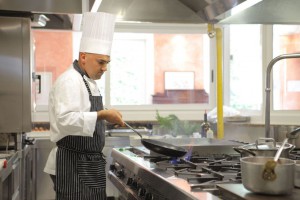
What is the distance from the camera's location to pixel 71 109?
193 cm

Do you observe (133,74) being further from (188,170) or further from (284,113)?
(188,170)

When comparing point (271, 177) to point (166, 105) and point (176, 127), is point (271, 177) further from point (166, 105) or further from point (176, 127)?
point (166, 105)

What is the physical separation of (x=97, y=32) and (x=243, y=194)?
4.76ft

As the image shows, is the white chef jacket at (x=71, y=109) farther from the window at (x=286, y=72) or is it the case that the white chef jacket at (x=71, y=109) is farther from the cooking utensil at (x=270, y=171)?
the window at (x=286, y=72)

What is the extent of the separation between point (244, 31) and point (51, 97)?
99.0 inches

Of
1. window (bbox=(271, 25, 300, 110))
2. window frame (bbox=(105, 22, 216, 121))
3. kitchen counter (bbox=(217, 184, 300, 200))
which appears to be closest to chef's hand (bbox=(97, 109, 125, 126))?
kitchen counter (bbox=(217, 184, 300, 200))

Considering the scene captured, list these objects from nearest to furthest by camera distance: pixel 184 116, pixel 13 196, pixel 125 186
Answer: pixel 125 186, pixel 13 196, pixel 184 116

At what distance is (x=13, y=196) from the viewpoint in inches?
93.7

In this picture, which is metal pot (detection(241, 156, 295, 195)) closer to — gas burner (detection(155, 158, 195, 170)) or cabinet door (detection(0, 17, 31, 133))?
gas burner (detection(155, 158, 195, 170))

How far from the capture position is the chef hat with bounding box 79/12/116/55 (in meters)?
2.19

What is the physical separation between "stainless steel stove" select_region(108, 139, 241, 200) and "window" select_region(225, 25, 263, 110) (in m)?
1.82

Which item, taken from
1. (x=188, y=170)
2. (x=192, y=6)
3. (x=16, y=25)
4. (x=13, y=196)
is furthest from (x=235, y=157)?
(x=16, y=25)

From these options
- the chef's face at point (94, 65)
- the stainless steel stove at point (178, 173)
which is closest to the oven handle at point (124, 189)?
the stainless steel stove at point (178, 173)

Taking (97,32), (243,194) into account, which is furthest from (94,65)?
(243,194)
